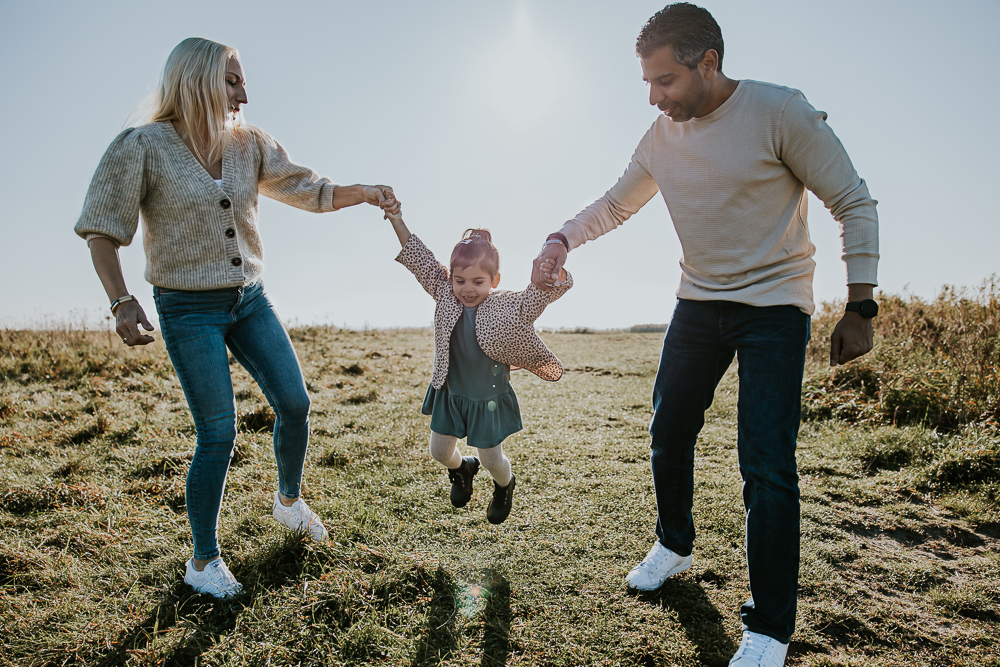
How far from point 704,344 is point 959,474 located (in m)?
3.29

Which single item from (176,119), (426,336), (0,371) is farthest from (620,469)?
(426,336)

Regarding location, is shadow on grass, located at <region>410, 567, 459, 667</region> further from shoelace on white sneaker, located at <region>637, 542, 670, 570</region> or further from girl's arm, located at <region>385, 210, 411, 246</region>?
girl's arm, located at <region>385, 210, 411, 246</region>

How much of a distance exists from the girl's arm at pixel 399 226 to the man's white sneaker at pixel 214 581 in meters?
1.84

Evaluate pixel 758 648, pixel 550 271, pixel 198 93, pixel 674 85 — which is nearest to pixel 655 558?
pixel 758 648

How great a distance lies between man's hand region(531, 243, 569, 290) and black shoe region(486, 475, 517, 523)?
1.27 m

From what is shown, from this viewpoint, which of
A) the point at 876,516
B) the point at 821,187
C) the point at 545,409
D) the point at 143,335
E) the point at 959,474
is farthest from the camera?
the point at 545,409

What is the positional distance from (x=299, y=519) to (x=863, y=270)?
9.64ft

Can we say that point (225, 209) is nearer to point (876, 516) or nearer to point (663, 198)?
point (663, 198)

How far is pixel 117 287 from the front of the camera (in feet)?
8.50

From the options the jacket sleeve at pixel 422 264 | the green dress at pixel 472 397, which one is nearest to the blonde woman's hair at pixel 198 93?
the jacket sleeve at pixel 422 264

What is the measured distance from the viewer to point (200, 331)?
271 cm

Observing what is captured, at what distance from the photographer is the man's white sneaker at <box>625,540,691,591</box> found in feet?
9.51

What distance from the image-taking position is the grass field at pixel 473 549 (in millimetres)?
2525

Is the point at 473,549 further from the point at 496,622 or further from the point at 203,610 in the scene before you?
the point at 203,610
